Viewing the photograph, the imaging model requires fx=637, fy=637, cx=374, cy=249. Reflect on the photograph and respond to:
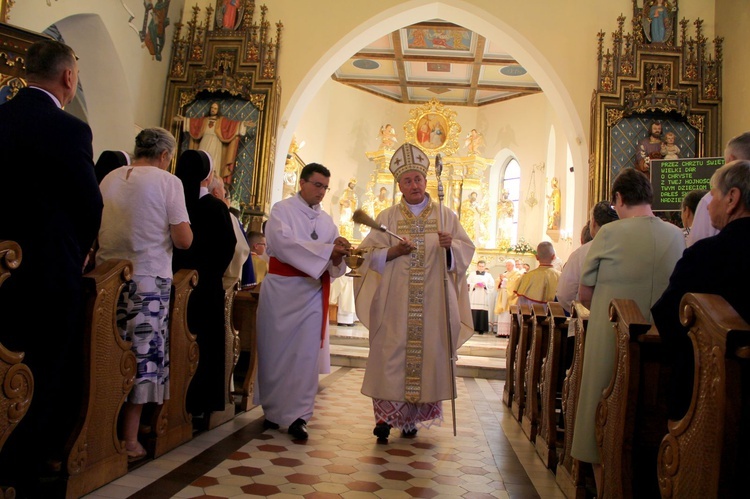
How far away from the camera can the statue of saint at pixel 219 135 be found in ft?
32.2

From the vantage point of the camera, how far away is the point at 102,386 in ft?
8.91

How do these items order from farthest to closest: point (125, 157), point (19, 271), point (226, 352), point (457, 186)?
point (457, 186), point (226, 352), point (125, 157), point (19, 271)

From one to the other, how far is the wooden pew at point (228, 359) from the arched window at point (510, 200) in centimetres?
1326

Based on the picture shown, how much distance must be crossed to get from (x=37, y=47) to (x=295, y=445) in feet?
8.41

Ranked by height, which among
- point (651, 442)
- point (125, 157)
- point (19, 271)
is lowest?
point (651, 442)

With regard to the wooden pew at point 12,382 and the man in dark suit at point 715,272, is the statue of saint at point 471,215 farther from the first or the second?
the wooden pew at point 12,382

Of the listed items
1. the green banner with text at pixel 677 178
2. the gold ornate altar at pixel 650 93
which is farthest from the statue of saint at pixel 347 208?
the green banner with text at pixel 677 178

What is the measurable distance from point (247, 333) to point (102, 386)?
2.71 metres

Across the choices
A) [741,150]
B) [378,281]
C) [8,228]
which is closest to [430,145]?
[378,281]

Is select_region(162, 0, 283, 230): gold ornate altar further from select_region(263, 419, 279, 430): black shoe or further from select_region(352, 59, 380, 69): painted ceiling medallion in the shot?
select_region(352, 59, 380, 69): painted ceiling medallion

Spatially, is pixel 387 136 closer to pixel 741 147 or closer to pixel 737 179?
pixel 741 147

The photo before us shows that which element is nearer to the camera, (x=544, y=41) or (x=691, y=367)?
(x=691, y=367)

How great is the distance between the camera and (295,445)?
153 inches

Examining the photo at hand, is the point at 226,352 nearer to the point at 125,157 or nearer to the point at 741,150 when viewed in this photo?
the point at 125,157
